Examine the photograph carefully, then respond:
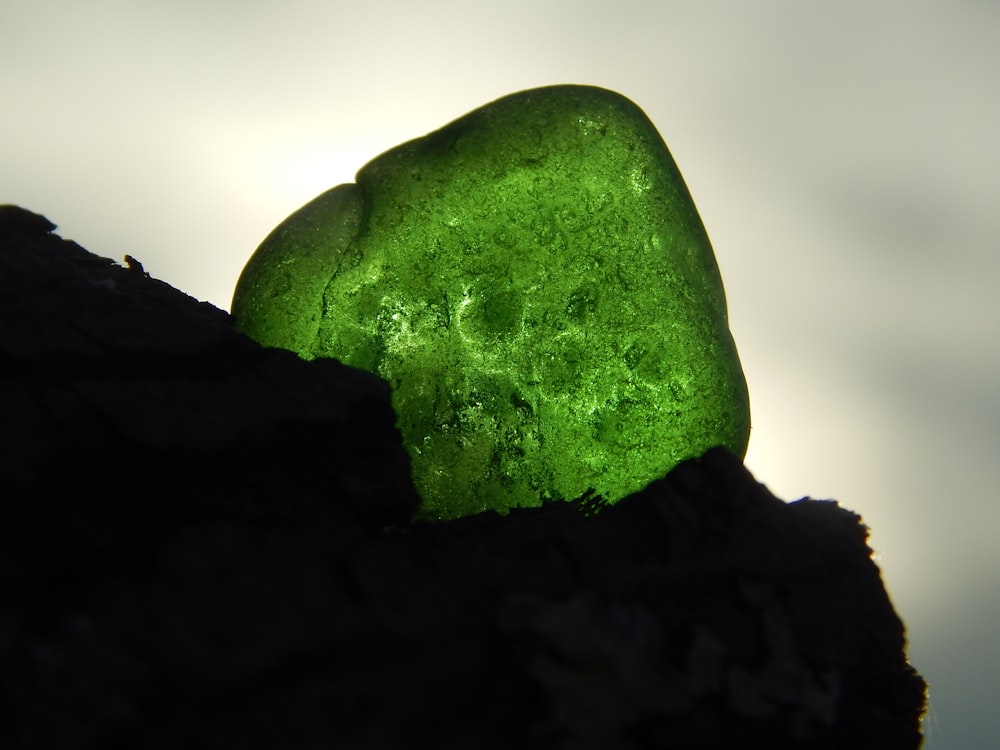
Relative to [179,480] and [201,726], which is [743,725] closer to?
[201,726]

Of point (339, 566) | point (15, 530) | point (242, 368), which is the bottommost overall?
point (15, 530)

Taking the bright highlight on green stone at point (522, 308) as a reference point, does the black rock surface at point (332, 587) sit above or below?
below

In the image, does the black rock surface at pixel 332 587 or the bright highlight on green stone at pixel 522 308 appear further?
the bright highlight on green stone at pixel 522 308

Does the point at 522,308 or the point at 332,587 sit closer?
the point at 332,587

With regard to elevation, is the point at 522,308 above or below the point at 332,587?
above

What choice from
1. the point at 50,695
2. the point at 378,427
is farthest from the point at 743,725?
the point at 50,695
